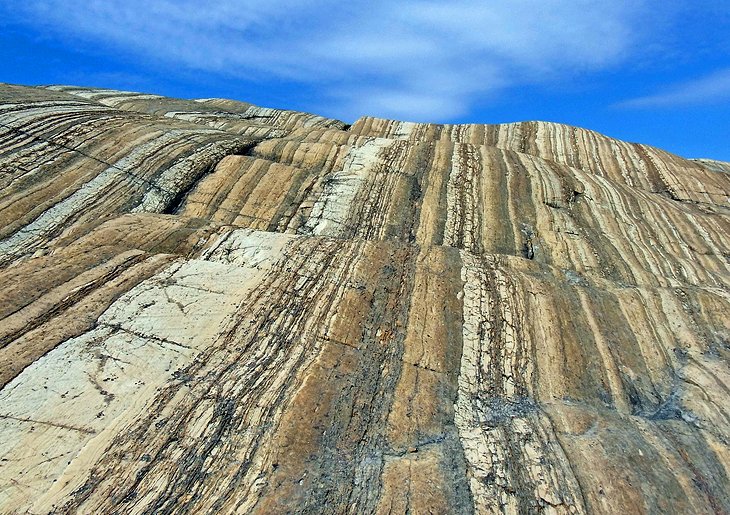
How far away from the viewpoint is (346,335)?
325 inches

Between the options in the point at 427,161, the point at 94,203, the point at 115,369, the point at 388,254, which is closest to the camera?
the point at 115,369

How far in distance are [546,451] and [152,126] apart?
1450 centimetres

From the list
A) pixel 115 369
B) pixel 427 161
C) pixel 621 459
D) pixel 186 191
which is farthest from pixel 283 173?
pixel 621 459

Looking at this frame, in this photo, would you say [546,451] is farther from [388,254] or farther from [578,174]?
[578,174]

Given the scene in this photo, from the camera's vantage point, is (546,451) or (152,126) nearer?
Answer: (546,451)

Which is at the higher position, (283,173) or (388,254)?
(283,173)

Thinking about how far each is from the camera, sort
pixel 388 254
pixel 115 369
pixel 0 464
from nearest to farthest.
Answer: pixel 0 464, pixel 115 369, pixel 388 254

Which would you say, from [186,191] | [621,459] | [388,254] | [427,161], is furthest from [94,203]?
[621,459]

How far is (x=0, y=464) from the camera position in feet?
19.4

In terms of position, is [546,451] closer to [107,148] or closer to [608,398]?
[608,398]

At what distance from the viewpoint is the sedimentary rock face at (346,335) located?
6.11 m

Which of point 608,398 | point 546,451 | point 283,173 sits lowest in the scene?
point 546,451

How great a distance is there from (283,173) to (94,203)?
491cm

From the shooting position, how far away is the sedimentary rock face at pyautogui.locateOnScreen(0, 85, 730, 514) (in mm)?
6109
